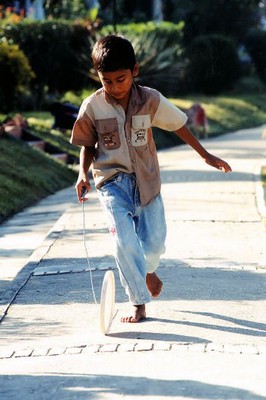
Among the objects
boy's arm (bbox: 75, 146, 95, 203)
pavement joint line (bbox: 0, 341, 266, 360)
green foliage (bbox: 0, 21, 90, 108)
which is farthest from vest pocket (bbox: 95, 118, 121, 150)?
green foliage (bbox: 0, 21, 90, 108)

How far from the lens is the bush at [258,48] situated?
2051 inches

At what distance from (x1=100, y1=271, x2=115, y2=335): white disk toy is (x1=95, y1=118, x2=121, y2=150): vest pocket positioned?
75 cm

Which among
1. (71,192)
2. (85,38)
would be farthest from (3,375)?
(85,38)

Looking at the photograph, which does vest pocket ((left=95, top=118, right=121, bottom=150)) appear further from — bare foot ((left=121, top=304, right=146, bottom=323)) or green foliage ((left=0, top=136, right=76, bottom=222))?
green foliage ((left=0, top=136, right=76, bottom=222))

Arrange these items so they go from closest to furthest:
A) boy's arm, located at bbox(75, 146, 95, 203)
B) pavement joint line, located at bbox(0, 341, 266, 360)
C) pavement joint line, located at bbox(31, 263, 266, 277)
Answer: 1. pavement joint line, located at bbox(0, 341, 266, 360)
2. boy's arm, located at bbox(75, 146, 95, 203)
3. pavement joint line, located at bbox(31, 263, 266, 277)

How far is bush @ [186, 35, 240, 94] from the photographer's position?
46.0 metres

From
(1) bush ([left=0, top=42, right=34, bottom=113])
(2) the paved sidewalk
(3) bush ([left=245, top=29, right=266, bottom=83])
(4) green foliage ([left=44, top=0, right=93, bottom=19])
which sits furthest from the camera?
(3) bush ([left=245, top=29, right=266, bottom=83])

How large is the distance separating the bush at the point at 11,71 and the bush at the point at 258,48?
27786 millimetres

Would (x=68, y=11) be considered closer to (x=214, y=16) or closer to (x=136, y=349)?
(x=214, y=16)

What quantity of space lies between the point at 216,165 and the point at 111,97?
0.79m

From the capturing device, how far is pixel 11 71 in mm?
24391

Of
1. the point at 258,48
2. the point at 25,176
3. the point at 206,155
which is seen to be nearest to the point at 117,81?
the point at 206,155

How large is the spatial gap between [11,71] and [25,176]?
6.16 m

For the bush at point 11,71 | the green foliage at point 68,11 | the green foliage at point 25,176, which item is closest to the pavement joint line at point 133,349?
the green foliage at point 25,176
